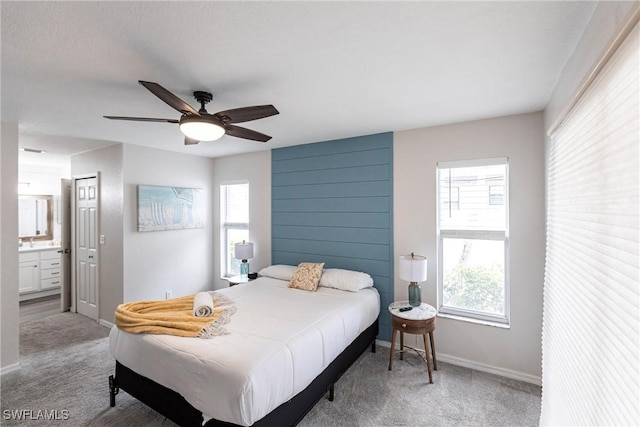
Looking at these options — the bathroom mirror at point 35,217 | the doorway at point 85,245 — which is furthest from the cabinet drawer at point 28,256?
the doorway at point 85,245

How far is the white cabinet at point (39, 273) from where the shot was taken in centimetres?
504

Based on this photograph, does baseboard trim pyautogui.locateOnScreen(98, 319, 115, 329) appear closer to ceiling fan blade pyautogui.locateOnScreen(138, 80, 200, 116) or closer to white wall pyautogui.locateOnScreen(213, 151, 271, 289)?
white wall pyautogui.locateOnScreen(213, 151, 271, 289)

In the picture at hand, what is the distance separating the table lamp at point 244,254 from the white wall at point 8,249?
2.28 metres

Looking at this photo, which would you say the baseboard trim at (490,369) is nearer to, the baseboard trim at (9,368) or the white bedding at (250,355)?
the white bedding at (250,355)

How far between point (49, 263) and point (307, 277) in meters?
5.37

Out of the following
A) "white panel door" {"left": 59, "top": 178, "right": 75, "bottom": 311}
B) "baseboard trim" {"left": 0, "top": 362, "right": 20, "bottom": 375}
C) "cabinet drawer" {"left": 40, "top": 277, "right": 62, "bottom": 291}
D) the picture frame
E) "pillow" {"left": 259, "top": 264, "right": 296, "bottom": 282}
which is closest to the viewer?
"baseboard trim" {"left": 0, "top": 362, "right": 20, "bottom": 375}

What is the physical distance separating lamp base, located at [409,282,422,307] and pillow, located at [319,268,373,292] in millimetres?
519

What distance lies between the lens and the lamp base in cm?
294

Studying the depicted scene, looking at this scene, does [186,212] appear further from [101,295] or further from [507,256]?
[507,256]

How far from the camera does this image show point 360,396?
2451mm

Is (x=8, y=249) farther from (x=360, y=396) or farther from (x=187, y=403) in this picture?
(x=360, y=396)

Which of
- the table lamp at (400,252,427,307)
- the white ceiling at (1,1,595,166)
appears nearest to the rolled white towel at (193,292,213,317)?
the white ceiling at (1,1,595,166)

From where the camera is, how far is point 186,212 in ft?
14.9

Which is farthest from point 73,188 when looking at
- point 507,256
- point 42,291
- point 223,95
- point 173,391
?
point 507,256
